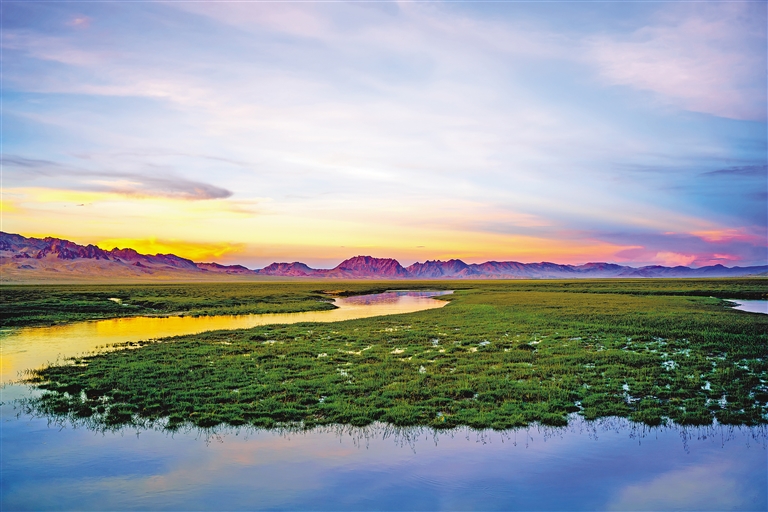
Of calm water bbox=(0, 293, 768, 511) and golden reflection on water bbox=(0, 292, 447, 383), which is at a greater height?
calm water bbox=(0, 293, 768, 511)

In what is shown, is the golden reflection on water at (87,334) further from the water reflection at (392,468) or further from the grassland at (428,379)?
the water reflection at (392,468)

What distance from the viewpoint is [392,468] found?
41.5 feet

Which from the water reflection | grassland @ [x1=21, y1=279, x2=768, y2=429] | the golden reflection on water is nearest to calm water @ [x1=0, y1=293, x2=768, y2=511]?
the water reflection

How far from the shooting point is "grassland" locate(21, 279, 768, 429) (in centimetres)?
1655

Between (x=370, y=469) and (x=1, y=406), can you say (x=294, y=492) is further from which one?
(x=1, y=406)

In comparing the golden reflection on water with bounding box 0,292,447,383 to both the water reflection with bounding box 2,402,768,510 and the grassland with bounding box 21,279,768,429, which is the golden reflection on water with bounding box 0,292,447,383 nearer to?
the grassland with bounding box 21,279,768,429

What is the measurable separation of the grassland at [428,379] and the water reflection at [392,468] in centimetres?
110

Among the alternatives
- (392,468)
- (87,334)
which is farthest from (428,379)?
(87,334)

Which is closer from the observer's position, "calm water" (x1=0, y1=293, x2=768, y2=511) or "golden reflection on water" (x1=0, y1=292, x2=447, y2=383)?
"calm water" (x1=0, y1=293, x2=768, y2=511)

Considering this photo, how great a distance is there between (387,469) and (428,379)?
28.4 ft

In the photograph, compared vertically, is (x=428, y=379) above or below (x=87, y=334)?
above

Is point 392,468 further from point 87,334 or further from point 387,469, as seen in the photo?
point 87,334

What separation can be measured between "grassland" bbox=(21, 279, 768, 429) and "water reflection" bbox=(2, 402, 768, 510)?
3.60ft

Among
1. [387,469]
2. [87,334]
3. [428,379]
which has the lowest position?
[87,334]
